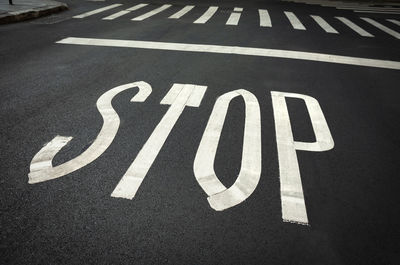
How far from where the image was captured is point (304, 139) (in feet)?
10.8

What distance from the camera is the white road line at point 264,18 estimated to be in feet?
31.2

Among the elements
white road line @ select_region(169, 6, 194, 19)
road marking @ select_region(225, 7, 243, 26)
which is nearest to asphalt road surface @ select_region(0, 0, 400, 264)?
road marking @ select_region(225, 7, 243, 26)

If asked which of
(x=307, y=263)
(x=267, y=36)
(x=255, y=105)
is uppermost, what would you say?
(x=267, y=36)

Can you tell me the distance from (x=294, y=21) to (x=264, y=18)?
1078 mm

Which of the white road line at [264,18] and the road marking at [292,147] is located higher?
the white road line at [264,18]

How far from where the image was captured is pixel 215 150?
10.0 feet

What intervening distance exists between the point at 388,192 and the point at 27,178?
3213mm

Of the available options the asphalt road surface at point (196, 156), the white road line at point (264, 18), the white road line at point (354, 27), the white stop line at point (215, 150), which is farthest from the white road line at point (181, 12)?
the white stop line at point (215, 150)

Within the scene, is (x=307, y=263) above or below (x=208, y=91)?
below

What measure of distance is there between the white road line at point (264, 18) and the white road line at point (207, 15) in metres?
1.88

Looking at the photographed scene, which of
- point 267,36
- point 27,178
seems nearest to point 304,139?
point 27,178

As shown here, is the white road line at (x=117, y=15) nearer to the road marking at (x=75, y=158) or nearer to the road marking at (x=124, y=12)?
the road marking at (x=124, y=12)

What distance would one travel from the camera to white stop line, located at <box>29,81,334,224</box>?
2477 millimetres

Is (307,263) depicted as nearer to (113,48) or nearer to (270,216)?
(270,216)
